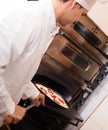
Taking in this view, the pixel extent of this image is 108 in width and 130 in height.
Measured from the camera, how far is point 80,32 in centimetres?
206

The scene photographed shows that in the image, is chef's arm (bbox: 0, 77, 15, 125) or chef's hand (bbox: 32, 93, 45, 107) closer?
chef's arm (bbox: 0, 77, 15, 125)

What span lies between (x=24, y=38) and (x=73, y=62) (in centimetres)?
109

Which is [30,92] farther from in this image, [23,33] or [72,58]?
[72,58]

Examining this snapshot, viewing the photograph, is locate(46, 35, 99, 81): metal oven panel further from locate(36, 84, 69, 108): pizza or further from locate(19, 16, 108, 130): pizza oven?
locate(36, 84, 69, 108): pizza

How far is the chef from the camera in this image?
107 cm

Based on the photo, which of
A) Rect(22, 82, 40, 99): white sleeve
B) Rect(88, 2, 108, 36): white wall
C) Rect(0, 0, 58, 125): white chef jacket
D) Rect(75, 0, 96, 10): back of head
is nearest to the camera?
Rect(0, 0, 58, 125): white chef jacket

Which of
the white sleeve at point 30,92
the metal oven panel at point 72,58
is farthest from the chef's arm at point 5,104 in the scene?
the metal oven panel at point 72,58

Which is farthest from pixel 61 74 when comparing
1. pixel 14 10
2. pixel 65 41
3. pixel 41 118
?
pixel 14 10

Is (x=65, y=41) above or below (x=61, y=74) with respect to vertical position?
above

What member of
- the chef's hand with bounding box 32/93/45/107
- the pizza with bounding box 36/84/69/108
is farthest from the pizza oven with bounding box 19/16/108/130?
the chef's hand with bounding box 32/93/45/107

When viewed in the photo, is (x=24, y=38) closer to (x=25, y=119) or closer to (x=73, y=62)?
(x=25, y=119)

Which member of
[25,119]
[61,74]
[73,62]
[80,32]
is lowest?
[25,119]

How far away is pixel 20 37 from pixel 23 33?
0.06ft

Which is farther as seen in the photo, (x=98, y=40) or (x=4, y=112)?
(x=98, y=40)
